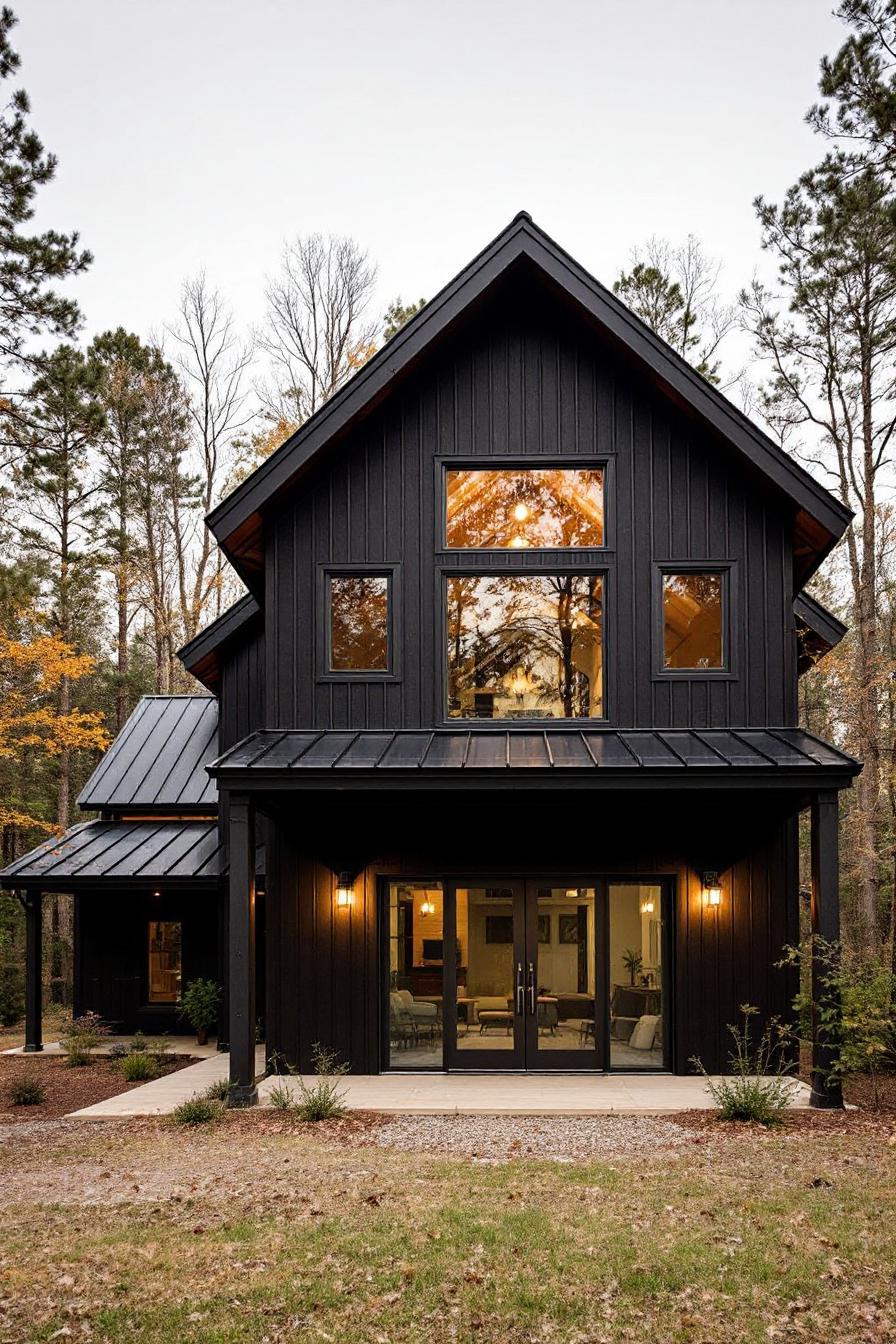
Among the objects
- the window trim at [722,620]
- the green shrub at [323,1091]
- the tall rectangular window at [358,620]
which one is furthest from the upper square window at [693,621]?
the green shrub at [323,1091]

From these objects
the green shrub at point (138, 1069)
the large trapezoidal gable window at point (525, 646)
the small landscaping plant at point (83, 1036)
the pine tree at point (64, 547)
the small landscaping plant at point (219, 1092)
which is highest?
the pine tree at point (64, 547)

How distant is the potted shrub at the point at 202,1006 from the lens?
46.1 feet

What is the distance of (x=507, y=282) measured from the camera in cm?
1120

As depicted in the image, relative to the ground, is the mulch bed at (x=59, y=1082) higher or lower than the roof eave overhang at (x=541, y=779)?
lower

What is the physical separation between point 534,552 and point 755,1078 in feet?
19.7

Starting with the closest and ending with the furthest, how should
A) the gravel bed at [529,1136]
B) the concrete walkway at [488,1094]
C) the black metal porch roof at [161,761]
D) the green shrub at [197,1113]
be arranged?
the gravel bed at [529,1136], the green shrub at [197,1113], the concrete walkway at [488,1094], the black metal porch roof at [161,761]

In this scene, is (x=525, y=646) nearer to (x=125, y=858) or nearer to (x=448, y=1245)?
(x=448, y=1245)

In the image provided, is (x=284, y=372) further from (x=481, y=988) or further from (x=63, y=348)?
(x=481, y=988)

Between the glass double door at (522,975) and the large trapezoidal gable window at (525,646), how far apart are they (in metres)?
1.99

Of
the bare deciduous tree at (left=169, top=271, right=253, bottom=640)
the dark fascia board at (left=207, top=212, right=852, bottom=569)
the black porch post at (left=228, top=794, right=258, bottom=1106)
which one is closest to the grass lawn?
the black porch post at (left=228, top=794, right=258, bottom=1106)

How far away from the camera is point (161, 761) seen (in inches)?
650

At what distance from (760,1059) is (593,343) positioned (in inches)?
314

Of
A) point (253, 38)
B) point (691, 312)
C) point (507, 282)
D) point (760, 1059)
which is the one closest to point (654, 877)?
point (760, 1059)

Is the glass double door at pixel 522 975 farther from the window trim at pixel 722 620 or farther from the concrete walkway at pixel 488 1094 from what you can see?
the window trim at pixel 722 620
